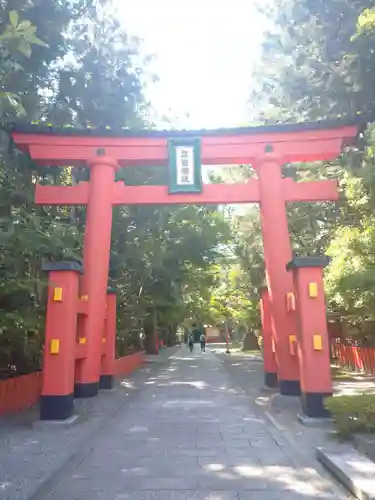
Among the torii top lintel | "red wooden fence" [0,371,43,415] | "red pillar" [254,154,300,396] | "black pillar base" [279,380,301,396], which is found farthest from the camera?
the torii top lintel

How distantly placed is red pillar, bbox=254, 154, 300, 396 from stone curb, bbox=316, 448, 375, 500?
3342 millimetres

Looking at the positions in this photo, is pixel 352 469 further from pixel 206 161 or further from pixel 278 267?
pixel 206 161

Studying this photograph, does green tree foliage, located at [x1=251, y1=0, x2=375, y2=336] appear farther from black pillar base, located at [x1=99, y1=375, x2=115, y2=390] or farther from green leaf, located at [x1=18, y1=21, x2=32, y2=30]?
black pillar base, located at [x1=99, y1=375, x2=115, y2=390]

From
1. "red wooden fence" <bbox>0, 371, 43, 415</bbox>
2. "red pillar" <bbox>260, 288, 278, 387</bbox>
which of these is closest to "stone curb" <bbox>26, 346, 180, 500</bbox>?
"red wooden fence" <bbox>0, 371, 43, 415</bbox>

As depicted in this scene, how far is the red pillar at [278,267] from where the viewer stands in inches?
354

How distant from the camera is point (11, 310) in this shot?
8.17 metres

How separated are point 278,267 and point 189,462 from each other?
16.2ft

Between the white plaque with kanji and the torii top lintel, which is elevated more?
Answer: the torii top lintel

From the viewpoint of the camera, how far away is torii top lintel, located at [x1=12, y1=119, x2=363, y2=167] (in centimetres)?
960

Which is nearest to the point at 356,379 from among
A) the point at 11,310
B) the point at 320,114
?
the point at 320,114

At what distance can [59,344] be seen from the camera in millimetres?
7645

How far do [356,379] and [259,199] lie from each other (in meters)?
7.50

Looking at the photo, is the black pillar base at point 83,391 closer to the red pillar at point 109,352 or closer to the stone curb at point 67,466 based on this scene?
the stone curb at point 67,466

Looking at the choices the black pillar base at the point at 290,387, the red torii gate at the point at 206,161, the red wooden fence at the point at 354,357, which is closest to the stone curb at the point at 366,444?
the black pillar base at the point at 290,387
